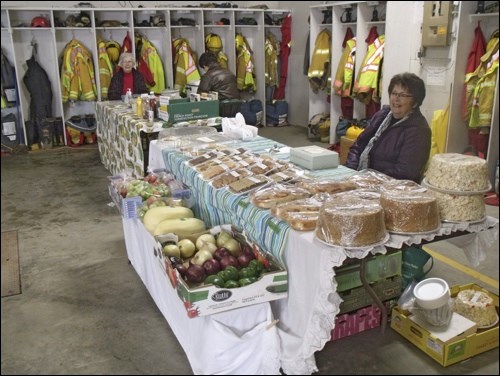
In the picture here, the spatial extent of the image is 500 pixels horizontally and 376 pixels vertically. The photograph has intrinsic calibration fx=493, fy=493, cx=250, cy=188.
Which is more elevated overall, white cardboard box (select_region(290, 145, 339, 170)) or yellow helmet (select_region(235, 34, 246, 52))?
yellow helmet (select_region(235, 34, 246, 52))

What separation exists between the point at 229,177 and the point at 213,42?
211 inches

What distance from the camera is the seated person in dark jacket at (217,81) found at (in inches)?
200

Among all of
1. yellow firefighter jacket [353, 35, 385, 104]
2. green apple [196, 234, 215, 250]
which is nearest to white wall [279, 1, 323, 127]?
yellow firefighter jacket [353, 35, 385, 104]

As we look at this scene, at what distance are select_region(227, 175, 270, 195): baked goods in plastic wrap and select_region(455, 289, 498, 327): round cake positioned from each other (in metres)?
1.02

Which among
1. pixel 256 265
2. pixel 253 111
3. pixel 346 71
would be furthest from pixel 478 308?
pixel 253 111

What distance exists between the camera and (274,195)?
2141 mm

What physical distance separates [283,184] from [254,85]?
5.60 m

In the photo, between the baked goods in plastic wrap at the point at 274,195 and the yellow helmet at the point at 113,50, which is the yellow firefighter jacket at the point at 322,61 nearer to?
the yellow helmet at the point at 113,50

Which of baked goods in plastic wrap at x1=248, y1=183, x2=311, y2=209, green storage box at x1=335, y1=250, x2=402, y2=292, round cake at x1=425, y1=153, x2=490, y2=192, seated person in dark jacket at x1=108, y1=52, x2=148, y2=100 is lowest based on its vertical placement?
green storage box at x1=335, y1=250, x2=402, y2=292

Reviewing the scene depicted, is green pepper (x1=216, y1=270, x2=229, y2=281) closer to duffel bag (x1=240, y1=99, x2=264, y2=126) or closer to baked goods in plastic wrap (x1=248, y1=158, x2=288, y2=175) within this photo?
baked goods in plastic wrap (x1=248, y1=158, x2=288, y2=175)

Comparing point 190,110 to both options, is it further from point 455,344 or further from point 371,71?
point 455,344

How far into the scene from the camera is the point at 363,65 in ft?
18.1

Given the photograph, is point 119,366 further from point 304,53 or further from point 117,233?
point 304,53

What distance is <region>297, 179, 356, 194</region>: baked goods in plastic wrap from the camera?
217 centimetres
